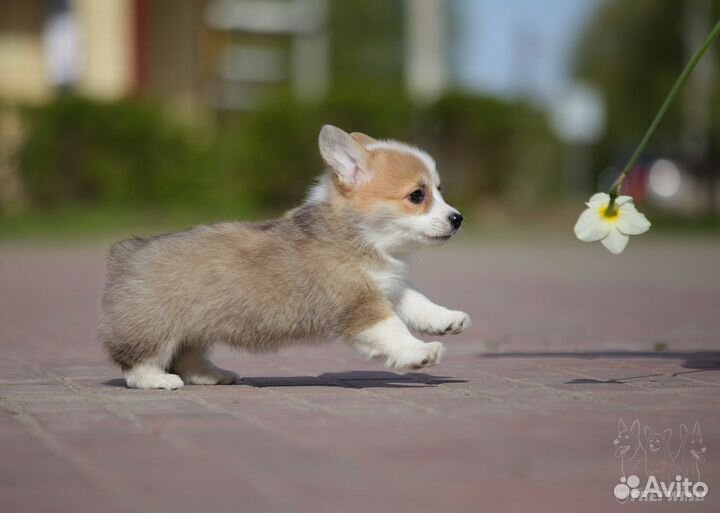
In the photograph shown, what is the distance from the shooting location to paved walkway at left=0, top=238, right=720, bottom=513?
11.8ft

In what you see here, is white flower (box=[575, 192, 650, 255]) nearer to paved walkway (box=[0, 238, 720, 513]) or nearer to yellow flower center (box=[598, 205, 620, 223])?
yellow flower center (box=[598, 205, 620, 223])

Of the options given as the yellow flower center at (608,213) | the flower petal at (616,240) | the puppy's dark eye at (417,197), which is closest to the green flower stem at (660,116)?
the yellow flower center at (608,213)

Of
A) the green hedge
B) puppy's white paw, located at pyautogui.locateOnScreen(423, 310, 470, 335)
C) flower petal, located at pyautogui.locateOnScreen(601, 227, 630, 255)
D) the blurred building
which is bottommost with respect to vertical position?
puppy's white paw, located at pyautogui.locateOnScreen(423, 310, 470, 335)

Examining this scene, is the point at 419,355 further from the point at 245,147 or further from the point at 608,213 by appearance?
the point at 245,147

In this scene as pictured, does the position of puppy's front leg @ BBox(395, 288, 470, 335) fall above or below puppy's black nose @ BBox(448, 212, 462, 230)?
below

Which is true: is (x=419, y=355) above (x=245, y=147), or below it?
below

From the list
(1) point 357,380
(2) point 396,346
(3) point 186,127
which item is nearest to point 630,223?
(2) point 396,346

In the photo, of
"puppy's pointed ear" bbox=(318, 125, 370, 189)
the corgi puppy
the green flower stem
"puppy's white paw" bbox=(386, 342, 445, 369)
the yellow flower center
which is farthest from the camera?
"puppy's pointed ear" bbox=(318, 125, 370, 189)

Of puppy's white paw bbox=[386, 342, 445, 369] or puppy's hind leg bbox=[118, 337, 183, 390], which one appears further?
puppy's hind leg bbox=[118, 337, 183, 390]

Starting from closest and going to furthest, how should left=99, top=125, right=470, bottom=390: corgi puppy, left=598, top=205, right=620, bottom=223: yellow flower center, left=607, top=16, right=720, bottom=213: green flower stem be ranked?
left=99, top=125, right=470, bottom=390: corgi puppy
left=607, top=16, right=720, bottom=213: green flower stem
left=598, top=205, right=620, bottom=223: yellow flower center

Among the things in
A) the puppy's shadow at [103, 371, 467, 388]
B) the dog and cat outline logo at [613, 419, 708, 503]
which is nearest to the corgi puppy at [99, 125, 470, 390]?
the puppy's shadow at [103, 371, 467, 388]

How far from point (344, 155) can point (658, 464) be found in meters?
2.49

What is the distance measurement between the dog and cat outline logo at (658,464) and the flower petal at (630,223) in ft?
4.43

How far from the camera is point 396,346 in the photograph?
213 inches
